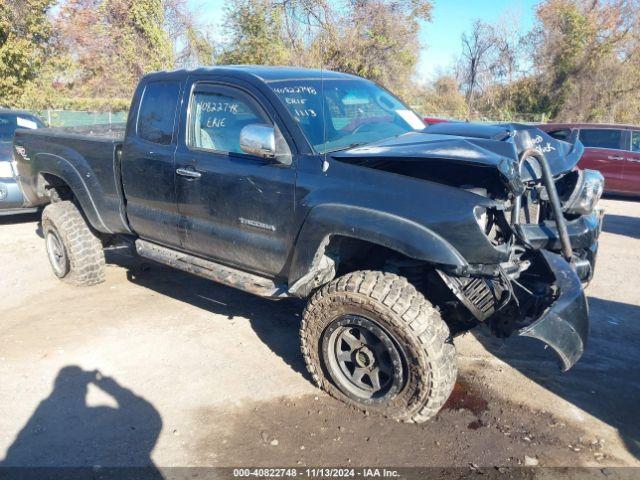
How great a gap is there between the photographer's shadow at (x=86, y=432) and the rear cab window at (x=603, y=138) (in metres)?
10.6

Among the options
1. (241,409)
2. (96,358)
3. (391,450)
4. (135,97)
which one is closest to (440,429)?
(391,450)

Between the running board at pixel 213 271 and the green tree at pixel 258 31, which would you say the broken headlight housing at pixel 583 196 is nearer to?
the running board at pixel 213 271

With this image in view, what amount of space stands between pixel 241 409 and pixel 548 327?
1924 millimetres

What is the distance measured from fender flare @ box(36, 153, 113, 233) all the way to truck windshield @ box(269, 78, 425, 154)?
2.29 m

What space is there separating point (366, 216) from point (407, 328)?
67 cm

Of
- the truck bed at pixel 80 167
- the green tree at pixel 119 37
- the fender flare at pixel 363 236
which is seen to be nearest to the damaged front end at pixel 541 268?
the fender flare at pixel 363 236

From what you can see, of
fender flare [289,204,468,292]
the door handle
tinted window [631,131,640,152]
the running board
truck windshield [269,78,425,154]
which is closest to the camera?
fender flare [289,204,468,292]

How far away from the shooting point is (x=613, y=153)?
11125 mm

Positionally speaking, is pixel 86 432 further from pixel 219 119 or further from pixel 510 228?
pixel 510 228

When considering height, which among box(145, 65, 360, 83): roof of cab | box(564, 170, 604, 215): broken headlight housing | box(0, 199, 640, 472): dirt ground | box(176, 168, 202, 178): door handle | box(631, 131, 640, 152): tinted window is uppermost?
box(145, 65, 360, 83): roof of cab

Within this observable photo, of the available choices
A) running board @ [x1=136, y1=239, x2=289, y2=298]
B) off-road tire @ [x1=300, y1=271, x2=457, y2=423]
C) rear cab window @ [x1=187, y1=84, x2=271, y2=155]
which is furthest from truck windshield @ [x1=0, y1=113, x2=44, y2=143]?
off-road tire @ [x1=300, y1=271, x2=457, y2=423]

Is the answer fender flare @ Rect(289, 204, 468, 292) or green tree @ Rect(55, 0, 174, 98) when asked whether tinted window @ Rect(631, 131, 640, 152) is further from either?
green tree @ Rect(55, 0, 174, 98)

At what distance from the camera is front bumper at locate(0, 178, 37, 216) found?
8000 millimetres

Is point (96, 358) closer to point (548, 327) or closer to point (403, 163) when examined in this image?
point (403, 163)
